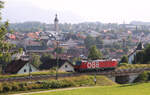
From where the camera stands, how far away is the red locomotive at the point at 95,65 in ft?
153

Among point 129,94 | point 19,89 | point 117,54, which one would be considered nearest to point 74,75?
point 19,89

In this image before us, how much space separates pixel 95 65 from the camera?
48.0 meters

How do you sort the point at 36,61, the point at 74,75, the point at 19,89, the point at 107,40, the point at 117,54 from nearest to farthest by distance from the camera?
the point at 19,89 → the point at 74,75 → the point at 36,61 → the point at 117,54 → the point at 107,40

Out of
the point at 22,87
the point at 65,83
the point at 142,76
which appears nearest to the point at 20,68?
the point at 65,83

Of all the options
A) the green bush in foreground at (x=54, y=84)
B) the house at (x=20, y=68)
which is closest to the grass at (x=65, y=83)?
the green bush in foreground at (x=54, y=84)

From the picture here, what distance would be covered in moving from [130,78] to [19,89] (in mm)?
20868

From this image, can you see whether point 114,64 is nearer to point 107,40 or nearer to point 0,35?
point 0,35

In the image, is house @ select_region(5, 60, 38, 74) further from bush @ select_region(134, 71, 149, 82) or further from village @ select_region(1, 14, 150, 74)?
bush @ select_region(134, 71, 149, 82)

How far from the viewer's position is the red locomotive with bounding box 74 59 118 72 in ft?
153

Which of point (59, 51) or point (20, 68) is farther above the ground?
point (20, 68)

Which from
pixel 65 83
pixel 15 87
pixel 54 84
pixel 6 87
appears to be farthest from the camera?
pixel 65 83

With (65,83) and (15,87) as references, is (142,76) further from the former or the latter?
(15,87)

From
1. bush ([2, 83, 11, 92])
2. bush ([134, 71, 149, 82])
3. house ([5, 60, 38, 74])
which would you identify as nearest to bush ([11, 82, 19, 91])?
bush ([2, 83, 11, 92])

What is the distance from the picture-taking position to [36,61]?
7000cm
